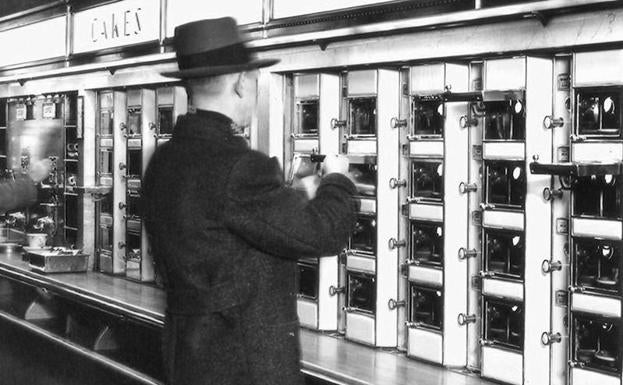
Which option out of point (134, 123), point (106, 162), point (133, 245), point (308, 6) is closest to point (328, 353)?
point (308, 6)

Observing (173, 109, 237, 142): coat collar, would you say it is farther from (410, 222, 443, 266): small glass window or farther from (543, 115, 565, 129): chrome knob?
(410, 222, 443, 266): small glass window

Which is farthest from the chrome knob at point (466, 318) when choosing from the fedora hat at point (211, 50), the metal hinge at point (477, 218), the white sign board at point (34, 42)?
the white sign board at point (34, 42)

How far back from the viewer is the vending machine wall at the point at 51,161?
655 cm

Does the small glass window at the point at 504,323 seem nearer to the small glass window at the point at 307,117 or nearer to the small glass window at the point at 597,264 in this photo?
the small glass window at the point at 597,264

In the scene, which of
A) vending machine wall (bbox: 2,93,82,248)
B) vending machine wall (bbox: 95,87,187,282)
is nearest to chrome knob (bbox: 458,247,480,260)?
vending machine wall (bbox: 95,87,187,282)

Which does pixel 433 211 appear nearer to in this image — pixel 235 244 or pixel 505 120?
pixel 505 120

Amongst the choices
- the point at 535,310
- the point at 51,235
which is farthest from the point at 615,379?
the point at 51,235

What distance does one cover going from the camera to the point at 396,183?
12.3 ft

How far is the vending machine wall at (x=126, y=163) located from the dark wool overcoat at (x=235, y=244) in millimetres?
2983

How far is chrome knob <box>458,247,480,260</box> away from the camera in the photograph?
3.42m

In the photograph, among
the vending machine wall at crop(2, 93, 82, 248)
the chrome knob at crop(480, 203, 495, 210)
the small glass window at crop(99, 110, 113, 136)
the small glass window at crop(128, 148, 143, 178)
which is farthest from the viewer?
the vending machine wall at crop(2, 93, 82, 248)

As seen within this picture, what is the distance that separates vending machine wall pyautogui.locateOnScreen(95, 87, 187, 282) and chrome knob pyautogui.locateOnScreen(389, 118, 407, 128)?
1.90 metres

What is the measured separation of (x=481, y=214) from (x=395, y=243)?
50 centimetres

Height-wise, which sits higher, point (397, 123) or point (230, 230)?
point (397, 123)
